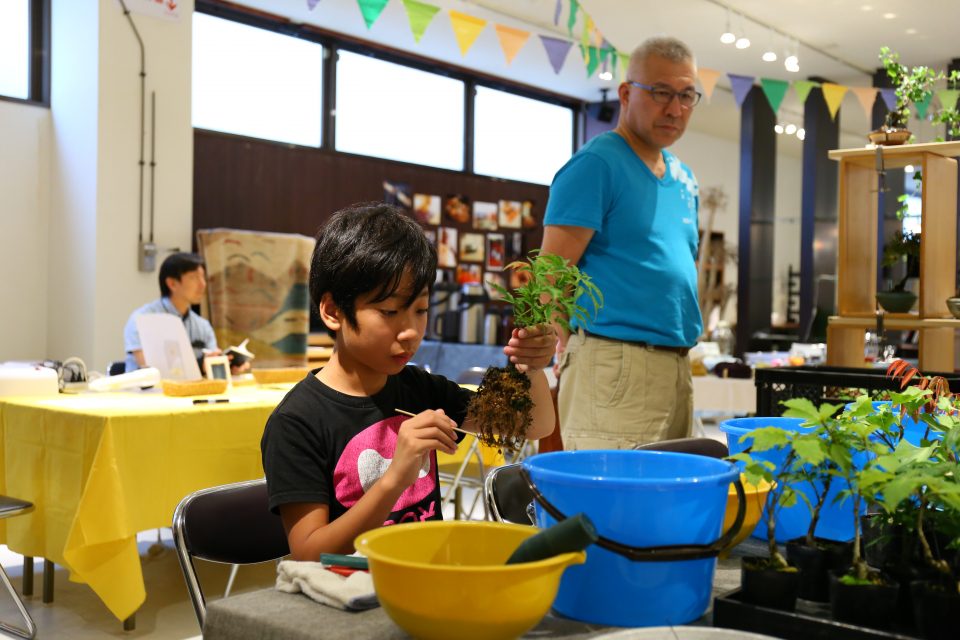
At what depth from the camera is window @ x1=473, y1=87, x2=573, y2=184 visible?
34.8ft

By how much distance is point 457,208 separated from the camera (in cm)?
1019

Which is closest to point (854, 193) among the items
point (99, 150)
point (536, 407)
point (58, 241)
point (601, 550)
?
point (536, 407)

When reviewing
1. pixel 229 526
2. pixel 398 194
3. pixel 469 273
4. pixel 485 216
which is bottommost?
pixel 229 526

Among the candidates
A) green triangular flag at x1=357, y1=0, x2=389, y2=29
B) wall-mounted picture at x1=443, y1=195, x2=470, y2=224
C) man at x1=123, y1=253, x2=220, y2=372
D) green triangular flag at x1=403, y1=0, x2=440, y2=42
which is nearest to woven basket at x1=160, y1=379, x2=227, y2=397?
man at x1=123, y1=253, x2=220, y2=372

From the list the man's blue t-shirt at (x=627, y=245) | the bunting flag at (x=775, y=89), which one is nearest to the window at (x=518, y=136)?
the bunting flag at (x=775, y=89)

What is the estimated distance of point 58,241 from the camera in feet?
22.5

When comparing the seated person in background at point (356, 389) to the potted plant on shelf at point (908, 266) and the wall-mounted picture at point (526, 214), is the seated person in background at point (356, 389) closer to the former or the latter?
the potted plant on shelf at point (908, 266)

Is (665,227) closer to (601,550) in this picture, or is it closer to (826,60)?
(601,550)

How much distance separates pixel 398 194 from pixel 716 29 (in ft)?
10.9

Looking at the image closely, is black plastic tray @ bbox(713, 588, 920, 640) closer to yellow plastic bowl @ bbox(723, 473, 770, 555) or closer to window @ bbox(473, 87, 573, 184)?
yellow plastic bowl @ bbox(723, 473, 770, 555)

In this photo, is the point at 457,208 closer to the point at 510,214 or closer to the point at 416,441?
the point at 510,214

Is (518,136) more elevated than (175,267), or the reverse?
(518,136)

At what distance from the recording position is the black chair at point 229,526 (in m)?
1.59

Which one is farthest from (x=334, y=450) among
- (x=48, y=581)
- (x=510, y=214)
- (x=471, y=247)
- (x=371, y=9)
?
(x=510, y=214)
